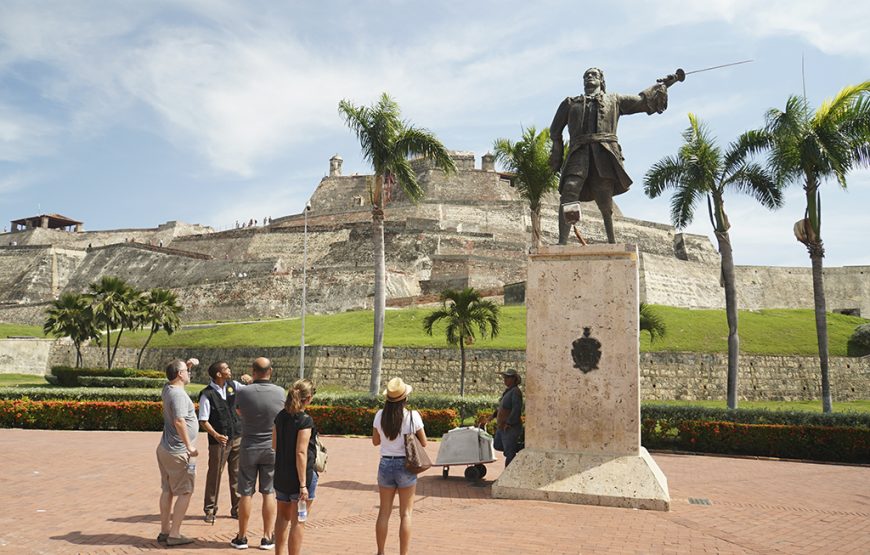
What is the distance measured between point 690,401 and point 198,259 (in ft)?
135

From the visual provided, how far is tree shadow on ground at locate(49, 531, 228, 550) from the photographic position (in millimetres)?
6387

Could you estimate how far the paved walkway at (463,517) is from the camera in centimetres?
642

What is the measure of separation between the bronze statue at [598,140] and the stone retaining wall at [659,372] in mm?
15886

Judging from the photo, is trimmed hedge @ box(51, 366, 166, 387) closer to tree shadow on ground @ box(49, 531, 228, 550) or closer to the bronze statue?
tree shadow on ground @ box(49, 531, 228, 550)

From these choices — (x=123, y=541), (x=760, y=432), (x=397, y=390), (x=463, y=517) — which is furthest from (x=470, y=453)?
(x=760, y=432)

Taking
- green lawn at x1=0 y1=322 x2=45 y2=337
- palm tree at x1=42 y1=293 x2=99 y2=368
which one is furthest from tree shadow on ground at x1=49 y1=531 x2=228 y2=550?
green lawn at x1=0 y1=322 x2=45 y2=337

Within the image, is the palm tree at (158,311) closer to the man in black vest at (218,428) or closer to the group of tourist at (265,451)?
the man in black vest at (218,428)

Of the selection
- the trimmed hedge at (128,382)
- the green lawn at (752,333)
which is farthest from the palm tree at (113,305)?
the green lawn at (752,333)

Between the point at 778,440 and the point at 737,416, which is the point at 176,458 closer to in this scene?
the point at 778,440

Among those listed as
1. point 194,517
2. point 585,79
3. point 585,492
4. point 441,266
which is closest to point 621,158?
point 585,79

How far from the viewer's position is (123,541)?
651cm

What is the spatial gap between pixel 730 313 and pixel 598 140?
11245 mm

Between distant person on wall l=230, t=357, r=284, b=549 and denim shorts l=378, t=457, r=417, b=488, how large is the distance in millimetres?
1174

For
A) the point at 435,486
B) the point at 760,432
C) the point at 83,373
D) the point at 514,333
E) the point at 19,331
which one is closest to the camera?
the point at 435,486
